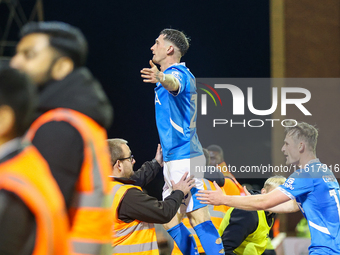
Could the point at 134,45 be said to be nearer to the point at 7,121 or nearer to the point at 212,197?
the point at 212,197

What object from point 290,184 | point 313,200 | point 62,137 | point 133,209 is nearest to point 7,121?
point 62,137

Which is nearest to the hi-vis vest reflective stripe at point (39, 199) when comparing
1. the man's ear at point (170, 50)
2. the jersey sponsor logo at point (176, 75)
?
the jersey sponsor logo at point (176, 75)

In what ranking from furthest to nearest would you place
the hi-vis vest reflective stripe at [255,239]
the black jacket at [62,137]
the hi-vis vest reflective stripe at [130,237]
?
the hi-vis vest reflective stripe at [255,239] → the hi-vis vest reflective stripe at [130,237] → the black jacket at [62,137]

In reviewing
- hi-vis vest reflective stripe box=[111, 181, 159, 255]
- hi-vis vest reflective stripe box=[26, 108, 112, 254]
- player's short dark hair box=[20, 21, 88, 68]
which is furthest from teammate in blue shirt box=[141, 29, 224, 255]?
hi-vis vest reflective stripe box=[26, 108, 112, 254]

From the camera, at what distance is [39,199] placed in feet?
2.84

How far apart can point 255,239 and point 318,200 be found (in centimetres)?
82

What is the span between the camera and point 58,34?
126 centimetres

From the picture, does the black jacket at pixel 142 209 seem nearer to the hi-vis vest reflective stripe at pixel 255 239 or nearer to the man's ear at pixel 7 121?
the hi-vis vest reflective stripe at pixel 255 239

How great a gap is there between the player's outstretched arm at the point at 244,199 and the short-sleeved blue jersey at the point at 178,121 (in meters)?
0.36

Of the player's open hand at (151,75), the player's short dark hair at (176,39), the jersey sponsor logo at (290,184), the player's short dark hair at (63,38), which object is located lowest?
the jersey sponsor logo at (290,184)

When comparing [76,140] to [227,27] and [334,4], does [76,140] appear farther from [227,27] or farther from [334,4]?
[334,4]

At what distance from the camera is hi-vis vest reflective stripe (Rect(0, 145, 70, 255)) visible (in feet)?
2.82

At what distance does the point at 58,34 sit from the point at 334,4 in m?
8.43

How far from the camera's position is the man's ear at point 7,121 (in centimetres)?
98
